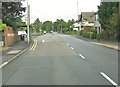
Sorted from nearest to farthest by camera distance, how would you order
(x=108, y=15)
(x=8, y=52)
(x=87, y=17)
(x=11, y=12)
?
1. (x=8, y=52)
2. (x=11, y=12)
3. (x=108, y=15)
4. (x=87, y=17)

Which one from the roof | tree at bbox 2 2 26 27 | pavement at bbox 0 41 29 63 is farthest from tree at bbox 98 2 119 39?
the roof

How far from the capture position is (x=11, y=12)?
47500mm

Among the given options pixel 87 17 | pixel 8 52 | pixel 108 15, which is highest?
pixel 87 17

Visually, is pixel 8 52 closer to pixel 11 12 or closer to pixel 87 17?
pixel 11 12

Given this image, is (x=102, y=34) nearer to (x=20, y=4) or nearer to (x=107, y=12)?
(x=107, y=12)

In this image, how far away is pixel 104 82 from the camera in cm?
1156

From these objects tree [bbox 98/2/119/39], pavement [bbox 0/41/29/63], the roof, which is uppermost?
the roof

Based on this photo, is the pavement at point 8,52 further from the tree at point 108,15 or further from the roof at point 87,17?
the roof at point 87,17

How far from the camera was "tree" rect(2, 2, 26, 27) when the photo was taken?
4545 centimetres

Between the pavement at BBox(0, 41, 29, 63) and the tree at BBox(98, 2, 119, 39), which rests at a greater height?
the tree at BBox(98, 2, 119, 39)

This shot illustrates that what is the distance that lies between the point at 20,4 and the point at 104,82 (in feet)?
124

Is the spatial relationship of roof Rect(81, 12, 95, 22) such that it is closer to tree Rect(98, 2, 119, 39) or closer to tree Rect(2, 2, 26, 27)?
tree Rect(98, 2, 119, 39)

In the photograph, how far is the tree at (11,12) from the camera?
1789 inches

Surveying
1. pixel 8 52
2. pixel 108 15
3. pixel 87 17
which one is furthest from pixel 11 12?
pixel 87 17
